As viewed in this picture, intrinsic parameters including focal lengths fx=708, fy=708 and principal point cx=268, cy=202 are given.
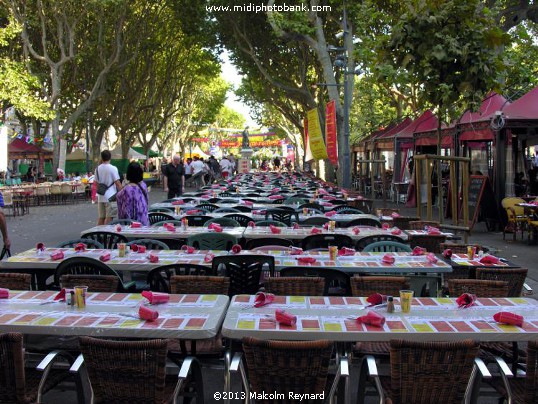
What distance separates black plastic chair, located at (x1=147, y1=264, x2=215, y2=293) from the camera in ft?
20.4

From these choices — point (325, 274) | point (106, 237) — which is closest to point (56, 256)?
point (106, 237)

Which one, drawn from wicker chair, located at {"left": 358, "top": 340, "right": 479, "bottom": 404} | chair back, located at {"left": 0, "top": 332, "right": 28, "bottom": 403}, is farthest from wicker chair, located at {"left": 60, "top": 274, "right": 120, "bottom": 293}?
wicker chair, located at {"left": 358, "top": 340, "right": 479, "bottom": 404}

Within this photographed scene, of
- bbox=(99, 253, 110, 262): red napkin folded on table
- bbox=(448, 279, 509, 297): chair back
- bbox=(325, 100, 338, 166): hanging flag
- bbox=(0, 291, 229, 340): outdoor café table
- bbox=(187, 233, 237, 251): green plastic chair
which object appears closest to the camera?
bbox=(0, 291, 229, 340): outdoor café table

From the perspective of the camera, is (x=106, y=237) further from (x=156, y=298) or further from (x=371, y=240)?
(x=156, y=298)

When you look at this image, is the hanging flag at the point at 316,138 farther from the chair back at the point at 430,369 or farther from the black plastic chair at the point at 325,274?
the chair back at the point at 430,369

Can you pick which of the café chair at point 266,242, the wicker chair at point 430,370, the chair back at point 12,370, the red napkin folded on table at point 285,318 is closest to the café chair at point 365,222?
the café chair at point 266,242

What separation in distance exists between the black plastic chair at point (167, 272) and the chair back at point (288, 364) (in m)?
2.48

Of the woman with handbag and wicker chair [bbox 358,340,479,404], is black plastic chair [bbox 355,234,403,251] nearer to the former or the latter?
the woman with handbag

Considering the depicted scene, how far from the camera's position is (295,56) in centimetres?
3309

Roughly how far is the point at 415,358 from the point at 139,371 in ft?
4.84

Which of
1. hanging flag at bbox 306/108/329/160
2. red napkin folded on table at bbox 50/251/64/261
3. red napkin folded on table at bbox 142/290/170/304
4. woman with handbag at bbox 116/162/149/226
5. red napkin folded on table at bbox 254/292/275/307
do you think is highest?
hanging flag at bbox 306/108/329/160

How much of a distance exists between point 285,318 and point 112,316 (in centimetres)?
114

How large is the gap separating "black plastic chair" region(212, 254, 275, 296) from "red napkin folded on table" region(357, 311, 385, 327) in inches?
85.4

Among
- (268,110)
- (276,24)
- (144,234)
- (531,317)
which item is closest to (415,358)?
(531,317)
